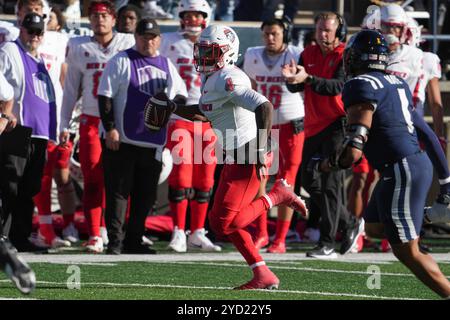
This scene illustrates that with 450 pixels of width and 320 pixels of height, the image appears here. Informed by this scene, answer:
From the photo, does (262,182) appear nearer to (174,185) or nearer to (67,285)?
(67,285)

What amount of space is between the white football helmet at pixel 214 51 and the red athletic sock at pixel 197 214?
2.99m

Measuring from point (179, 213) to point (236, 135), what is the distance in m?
2.95

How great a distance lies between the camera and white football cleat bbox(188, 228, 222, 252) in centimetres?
1099

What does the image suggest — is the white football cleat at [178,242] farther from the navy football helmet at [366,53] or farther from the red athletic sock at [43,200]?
the navy football helmet at [366,53]

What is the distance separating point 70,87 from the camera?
10984 millimetres

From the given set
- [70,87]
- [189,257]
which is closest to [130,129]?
[70,87]

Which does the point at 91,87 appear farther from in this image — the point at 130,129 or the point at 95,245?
the point at 95,245

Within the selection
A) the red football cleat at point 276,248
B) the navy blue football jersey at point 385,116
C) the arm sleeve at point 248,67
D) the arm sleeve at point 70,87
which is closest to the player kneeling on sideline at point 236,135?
the navy blue football jersey at point 385,116

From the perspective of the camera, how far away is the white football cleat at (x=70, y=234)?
11.3 metres

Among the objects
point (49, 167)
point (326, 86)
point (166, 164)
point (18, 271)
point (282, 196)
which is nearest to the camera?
point (18, 271)

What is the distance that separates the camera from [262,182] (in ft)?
26.7

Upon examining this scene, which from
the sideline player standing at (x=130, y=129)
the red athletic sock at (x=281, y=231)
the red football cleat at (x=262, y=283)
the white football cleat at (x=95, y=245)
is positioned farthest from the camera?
the red athletic sock at (x=281, y=231)

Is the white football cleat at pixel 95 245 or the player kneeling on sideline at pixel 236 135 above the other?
the player kneeling on sideline at pixel 236 135

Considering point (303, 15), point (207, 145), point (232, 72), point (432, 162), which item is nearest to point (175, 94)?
point (207, 145)
